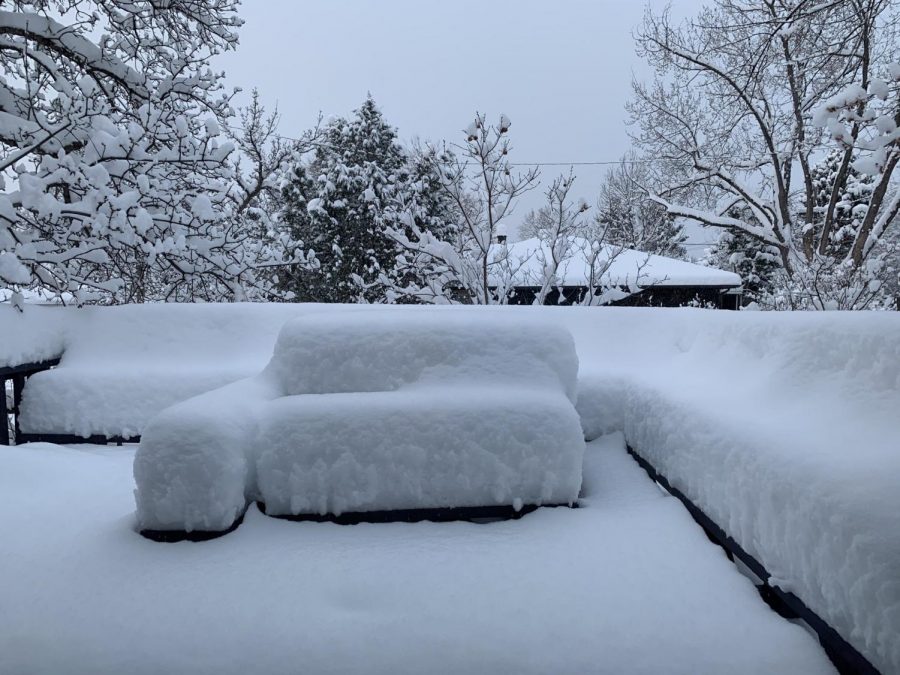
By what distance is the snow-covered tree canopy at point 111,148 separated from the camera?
648cm

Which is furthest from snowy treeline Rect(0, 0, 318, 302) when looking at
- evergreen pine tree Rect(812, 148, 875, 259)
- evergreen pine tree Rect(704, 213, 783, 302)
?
evergreen pine tree Rect(704, 213, 783, 302)

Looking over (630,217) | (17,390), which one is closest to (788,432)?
(17,390)

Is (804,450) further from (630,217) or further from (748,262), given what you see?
(630,217)

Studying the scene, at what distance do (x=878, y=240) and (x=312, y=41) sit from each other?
282 feet

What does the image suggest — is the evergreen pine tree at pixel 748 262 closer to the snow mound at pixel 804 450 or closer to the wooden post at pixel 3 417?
the snow mound at pixel 804 450

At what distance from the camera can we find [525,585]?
2.83 metres

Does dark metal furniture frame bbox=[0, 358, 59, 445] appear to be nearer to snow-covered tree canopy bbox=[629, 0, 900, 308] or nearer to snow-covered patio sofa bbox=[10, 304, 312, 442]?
snow-covered patio sofa bbox=[10, 304, 312, 442]

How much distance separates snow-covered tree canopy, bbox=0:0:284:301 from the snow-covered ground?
3751 mm

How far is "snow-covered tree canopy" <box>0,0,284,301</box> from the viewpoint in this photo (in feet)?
21.2

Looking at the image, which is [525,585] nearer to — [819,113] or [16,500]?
[819,113]

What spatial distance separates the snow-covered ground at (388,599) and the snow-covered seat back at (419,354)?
1.05m

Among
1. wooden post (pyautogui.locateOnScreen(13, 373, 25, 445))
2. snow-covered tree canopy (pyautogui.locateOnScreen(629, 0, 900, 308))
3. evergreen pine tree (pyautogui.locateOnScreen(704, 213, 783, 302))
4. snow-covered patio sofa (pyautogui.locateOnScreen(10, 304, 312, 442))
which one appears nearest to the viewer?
snow-covered patio sofa (pyautogui.locateOnScreen(10, 304, 312, 442))

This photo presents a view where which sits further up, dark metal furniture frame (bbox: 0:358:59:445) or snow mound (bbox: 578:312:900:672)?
snow mound (bbox: 578:312:900:672)

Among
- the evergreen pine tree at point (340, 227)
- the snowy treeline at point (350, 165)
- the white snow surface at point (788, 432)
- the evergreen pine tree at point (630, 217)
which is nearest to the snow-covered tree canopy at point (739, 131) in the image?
the snowy treeline at point (350, 165)
